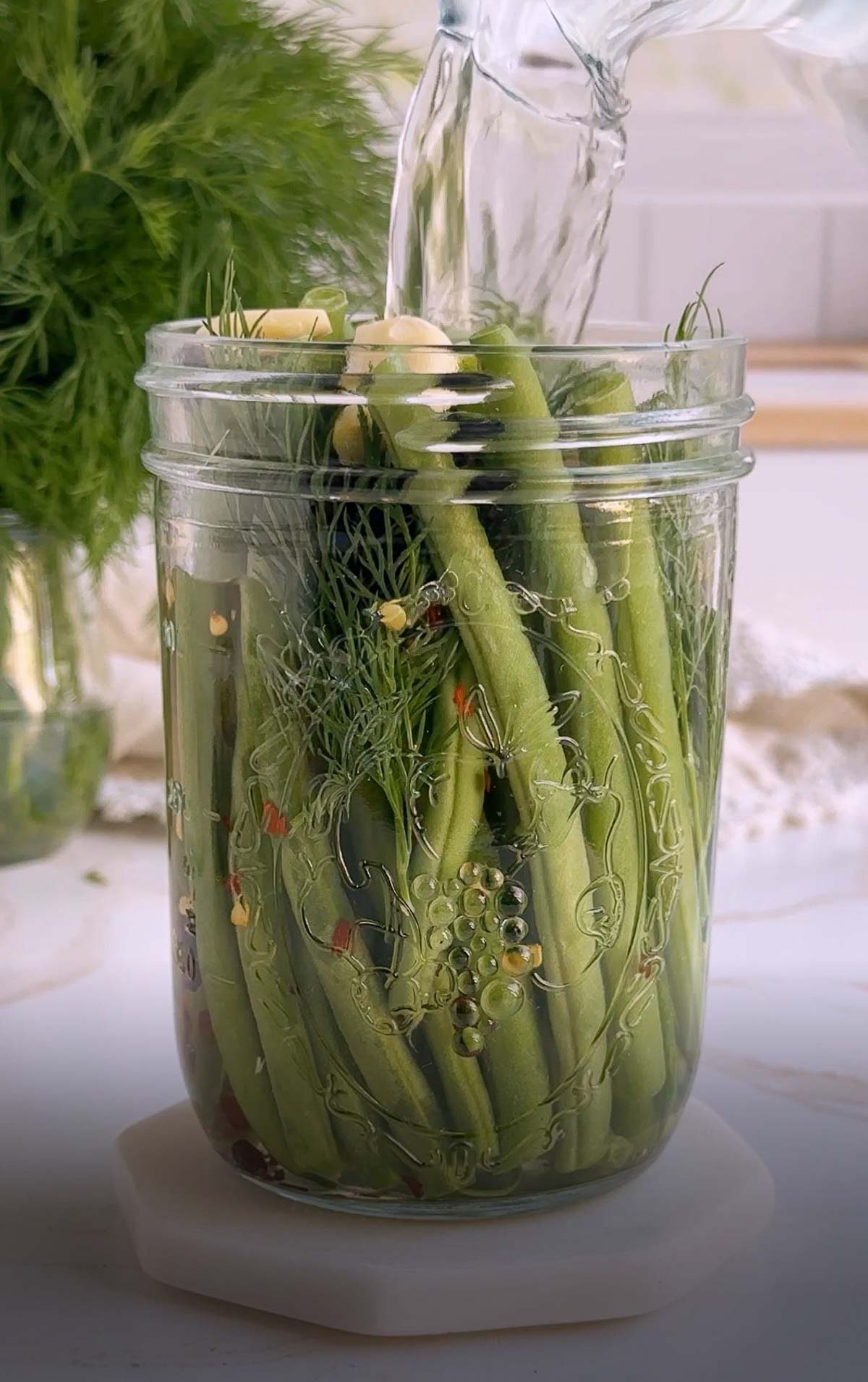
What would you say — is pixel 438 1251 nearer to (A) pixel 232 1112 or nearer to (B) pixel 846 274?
(A) pixel 232 1112

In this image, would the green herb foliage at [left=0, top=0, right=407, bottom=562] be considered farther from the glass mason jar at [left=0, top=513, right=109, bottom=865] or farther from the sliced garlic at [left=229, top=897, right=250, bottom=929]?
the sliced garlic at [left=229, top=897, right=250, bottom=929]

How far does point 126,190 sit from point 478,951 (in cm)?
29

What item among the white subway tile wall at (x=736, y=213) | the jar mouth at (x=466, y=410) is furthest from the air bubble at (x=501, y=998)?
the white subway tile wall at (x=736, y=213)

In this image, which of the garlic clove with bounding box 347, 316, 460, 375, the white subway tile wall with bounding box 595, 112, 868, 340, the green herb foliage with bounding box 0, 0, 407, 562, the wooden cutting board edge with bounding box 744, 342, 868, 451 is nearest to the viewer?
the garlic clove with bounding box 347, 316, 460, 375

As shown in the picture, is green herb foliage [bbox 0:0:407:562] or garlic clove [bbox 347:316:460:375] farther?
green herb foliage [bbox 0:0:407:562]

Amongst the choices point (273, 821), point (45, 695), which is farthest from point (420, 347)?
point (45, 695)

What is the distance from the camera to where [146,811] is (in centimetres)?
67

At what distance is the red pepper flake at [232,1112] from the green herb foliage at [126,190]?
0.25 metres

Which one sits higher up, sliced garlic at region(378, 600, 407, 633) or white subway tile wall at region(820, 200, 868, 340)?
white subway tile wall at region(820, 200, 868, 340)

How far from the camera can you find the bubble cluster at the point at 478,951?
1.06 ft

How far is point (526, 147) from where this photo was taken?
1.37 ft

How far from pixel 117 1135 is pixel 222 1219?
6 centimetres

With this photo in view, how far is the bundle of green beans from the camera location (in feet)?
1.03

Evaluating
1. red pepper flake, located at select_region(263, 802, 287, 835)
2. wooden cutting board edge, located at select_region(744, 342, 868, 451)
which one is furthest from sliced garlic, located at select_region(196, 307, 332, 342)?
Answer: wooden cutting board edge, located at select_region(744, 342, 868, 451)
